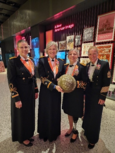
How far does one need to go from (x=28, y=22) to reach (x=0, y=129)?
670 centimetres

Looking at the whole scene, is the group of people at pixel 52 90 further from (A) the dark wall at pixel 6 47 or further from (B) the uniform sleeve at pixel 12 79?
(A) the dark wall at pixel 6 47

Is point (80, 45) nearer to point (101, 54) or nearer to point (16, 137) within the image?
point (101, 54)

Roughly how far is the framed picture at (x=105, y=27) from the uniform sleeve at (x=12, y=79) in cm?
352

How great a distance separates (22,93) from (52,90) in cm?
47

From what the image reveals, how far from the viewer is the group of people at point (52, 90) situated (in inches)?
61.0

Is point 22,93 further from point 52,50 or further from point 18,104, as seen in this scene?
point 52,50

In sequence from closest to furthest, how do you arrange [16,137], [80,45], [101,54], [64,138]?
[16,137]
[64,138]
[101,54]
[80,45]

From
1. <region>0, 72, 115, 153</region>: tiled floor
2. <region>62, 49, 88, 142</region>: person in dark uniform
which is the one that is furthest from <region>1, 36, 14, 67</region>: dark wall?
<region>62, 49, 88, 142</region>: person in dark uniform

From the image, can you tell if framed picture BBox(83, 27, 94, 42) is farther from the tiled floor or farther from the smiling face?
the tiled floor

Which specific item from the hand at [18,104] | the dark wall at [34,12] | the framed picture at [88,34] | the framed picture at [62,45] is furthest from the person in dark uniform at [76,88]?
the framed picture at [62,45]

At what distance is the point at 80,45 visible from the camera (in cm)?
475

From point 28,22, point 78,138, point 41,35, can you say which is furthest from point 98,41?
point 28,22

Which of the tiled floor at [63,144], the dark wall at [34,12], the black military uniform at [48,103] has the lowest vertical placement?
the tiled floor at [63,144]

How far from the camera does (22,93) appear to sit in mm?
1617
